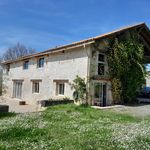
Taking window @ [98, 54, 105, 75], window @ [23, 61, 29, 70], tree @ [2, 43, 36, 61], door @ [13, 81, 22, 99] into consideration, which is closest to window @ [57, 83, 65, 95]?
window @ [98, 54, 105, 75]

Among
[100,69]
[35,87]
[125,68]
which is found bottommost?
[35,87]

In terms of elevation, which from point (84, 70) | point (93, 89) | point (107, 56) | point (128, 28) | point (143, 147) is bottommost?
point (143, 147)

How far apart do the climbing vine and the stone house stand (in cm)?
60

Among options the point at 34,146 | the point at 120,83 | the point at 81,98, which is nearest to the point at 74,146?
the point at 34,146

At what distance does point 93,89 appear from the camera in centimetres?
1981

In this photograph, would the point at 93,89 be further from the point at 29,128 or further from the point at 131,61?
the point at 29,128

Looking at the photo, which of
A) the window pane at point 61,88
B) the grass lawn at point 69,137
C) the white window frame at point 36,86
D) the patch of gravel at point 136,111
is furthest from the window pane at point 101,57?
the grass lawn at point 69,137

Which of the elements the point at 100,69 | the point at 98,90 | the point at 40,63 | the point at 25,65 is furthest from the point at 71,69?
the point at 25,65

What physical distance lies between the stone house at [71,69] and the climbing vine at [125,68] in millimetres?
604

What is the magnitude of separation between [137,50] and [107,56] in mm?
3114

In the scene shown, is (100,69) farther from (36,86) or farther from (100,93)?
(36,86)

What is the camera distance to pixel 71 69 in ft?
70.4

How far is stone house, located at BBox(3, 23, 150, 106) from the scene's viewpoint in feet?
65.0

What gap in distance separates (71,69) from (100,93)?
362 centimetres
